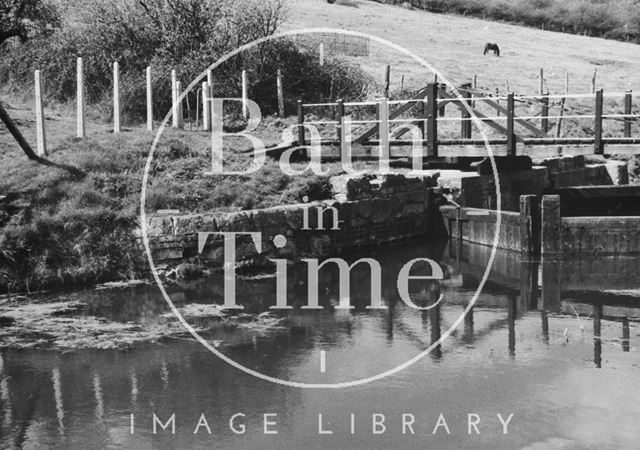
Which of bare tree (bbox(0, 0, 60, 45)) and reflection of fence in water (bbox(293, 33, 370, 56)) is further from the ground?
reflection of fence in water (bbox(293, 33, 370, 56))

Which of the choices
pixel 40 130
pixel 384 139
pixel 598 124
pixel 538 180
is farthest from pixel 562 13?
pixel 40 130

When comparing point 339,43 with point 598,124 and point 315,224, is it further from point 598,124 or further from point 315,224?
point 315,224

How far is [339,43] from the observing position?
42469 mm

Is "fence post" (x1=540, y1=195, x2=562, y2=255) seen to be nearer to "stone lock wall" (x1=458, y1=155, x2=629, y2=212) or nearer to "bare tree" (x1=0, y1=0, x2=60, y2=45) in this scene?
"stone lock wall" (x1=458, y1=155, x2=629, y2=212)

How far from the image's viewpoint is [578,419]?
10.5 meters

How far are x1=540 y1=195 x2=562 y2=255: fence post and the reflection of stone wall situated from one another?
366 cm

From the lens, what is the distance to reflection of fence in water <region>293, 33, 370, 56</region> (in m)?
38.2

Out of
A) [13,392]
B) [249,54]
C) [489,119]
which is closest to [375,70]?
[249,54]

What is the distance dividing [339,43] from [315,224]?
78.4 feet

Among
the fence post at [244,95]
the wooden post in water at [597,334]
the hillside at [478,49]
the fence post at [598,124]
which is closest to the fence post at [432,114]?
the fence post at [598,124]

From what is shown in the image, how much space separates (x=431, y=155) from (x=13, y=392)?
1335 cm

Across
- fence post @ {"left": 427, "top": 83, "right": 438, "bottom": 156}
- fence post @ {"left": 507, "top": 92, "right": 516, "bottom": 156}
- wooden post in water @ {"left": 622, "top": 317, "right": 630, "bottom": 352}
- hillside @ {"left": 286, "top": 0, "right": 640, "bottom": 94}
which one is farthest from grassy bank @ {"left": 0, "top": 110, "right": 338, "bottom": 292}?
hillside @ {"left": 286, "top": 0, "right": 640, "bottom": 94}

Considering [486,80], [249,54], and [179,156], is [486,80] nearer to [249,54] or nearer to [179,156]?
[249,54]

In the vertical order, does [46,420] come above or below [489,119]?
below
